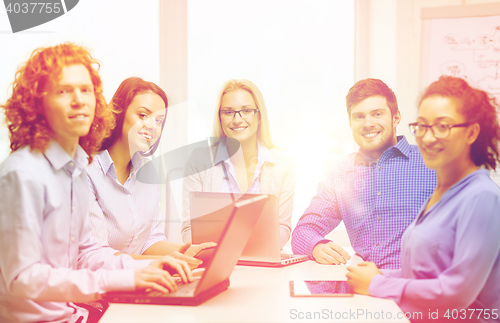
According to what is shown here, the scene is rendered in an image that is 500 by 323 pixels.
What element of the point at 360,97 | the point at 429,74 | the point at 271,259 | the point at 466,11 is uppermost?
the point at 466,11

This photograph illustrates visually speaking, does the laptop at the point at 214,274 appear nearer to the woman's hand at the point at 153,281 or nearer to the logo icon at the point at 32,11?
the woman's hand at the point at 153,281

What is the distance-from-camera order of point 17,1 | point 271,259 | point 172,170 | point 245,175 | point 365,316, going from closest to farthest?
point 365,316 < point 271,259 < point 245,175 < point 17,1 < point 172,170

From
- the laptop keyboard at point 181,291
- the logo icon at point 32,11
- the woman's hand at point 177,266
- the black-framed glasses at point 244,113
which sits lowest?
the laptop keyboard at point 181,291

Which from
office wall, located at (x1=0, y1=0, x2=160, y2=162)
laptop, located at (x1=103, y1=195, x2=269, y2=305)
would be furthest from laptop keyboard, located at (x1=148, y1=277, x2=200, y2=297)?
office wall, located at (x1=0, y1=0, x2=160, y2=162)

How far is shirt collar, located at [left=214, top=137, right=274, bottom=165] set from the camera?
80.8 inches

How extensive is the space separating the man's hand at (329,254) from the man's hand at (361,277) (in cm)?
36

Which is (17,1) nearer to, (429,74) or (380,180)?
(380,180)

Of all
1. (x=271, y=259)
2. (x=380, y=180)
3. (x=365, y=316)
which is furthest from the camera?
(x=380, y=180)

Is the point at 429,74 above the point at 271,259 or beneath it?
above

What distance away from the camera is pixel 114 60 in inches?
92.7

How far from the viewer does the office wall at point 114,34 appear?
7.56ft

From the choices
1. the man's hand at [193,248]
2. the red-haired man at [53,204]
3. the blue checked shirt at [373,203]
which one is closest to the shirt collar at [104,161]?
the red-haired man at [53,204]

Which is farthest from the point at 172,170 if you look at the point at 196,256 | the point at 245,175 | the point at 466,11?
the point at 466,11

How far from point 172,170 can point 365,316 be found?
5.55 ft
